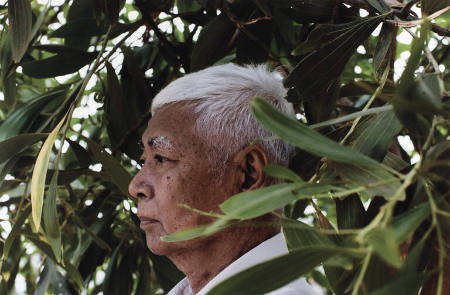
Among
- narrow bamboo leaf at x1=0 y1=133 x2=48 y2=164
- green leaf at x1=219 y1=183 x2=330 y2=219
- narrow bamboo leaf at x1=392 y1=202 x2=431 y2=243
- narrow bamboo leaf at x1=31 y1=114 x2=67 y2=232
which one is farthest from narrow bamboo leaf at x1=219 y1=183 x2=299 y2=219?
narrow bamboo leaf at x1=0 y1=133 x2=48 y2=164

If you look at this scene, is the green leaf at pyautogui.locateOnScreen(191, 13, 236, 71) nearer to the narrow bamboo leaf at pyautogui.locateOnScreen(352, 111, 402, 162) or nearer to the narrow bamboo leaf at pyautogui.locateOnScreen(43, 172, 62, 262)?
the narrow bamboo leaf at pyautogui.locateOnScreen(43, 172, 62, 262)

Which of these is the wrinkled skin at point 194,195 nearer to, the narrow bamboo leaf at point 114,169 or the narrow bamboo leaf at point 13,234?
the narrow bamboo leaf at point 114,169

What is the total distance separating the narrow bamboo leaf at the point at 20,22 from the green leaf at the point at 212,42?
396 mm

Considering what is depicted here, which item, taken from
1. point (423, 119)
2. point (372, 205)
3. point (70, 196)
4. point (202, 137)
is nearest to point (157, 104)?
point (202, 137)

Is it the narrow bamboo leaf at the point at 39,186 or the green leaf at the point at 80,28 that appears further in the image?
the green leaf at the point at 80,28

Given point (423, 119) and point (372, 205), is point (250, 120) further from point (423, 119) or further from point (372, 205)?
point (423, 119)

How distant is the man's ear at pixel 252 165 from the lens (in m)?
1.31

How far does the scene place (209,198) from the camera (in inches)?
51.3

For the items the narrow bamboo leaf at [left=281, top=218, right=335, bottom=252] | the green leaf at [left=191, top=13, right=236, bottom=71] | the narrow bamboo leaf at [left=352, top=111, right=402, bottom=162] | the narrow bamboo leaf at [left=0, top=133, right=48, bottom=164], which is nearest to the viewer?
the narrow bamboo leaf at [left=281, top=218, right=335, bottom=252]

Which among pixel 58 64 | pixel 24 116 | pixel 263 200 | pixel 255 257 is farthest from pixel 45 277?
pixel 263 200

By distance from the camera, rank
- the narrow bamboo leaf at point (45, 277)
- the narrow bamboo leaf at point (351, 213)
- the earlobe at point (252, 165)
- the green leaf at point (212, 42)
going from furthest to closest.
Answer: the narrow bamboo leaf at point (45, 277) → the green leaf at point (212, 42) → the earlobe at point (252, 165) → the narrow bamboo leaf at point (351, 213)

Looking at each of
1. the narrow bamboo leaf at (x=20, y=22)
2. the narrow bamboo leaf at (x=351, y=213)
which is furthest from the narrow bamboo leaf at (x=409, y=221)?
the narrow bamboo leaf at (x=20, y=22)

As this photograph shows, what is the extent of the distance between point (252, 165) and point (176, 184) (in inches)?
6.1

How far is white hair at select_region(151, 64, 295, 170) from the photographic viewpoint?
132 cm
